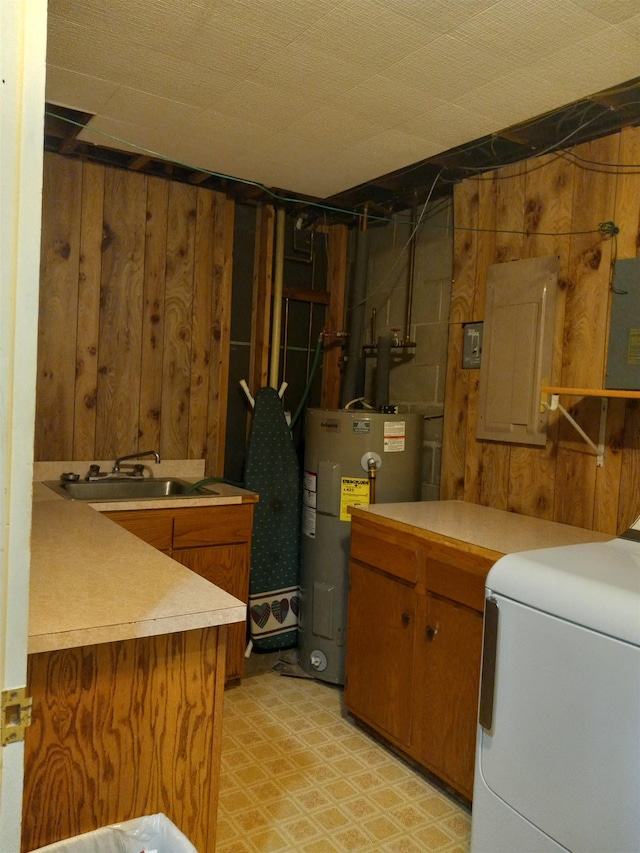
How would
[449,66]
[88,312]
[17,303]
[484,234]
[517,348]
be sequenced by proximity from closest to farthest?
[17,303]
[449,66]
[517,348]
[484,234]
[88,312]

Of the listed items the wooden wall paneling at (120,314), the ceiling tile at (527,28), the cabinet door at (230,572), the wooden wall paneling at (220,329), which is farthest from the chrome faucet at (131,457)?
the ceiling tile at (527,28)

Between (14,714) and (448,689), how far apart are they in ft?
5.34

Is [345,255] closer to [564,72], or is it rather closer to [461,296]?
[461,296]

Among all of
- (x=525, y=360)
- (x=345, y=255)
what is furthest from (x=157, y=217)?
(x=525, y=360)

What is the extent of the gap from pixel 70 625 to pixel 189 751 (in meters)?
0.43

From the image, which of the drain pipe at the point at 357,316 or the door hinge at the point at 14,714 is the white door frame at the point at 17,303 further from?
the drain pipe at the point at 357,316

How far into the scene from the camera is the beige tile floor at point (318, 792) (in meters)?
1.99

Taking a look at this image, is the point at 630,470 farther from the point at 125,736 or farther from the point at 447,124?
the point at 125,736

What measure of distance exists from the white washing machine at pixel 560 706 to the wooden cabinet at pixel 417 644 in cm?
40

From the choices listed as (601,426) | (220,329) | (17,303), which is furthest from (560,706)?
(220,329)

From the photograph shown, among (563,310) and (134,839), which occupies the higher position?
(563,310)

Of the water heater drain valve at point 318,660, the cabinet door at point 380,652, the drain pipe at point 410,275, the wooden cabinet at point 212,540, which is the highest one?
the drain pipe at point 410,275

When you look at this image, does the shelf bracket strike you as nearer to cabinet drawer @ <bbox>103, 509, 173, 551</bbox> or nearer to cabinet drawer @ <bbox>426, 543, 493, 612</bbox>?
cabinet drawer @ <bbox>426, 543, 493, 612</bbox>

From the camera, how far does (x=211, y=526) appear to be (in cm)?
284
